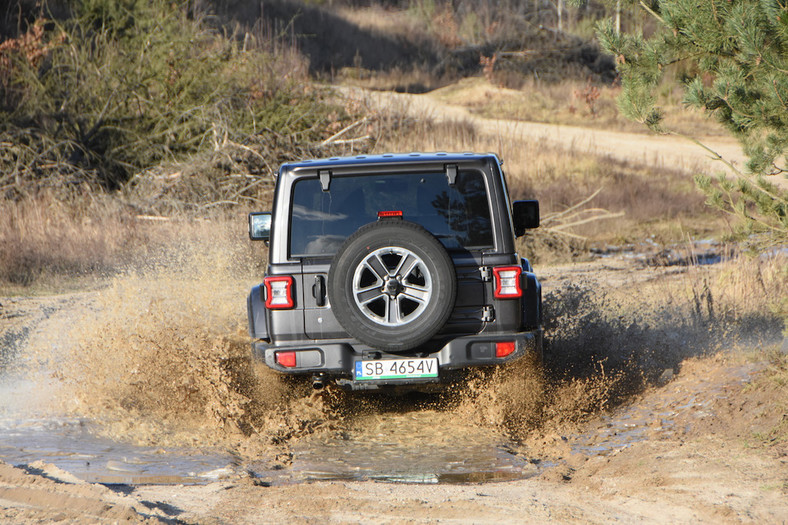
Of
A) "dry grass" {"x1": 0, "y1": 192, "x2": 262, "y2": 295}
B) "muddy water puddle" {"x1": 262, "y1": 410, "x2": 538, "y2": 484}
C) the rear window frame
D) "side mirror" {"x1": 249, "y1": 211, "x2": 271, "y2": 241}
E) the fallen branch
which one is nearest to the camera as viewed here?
"muddy water puddle" {"x1": 262, "y1": 410, "x2": 538, "y2": 484}

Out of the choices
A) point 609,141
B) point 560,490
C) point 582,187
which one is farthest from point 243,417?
point 609,141

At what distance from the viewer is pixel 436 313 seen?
4977 mm

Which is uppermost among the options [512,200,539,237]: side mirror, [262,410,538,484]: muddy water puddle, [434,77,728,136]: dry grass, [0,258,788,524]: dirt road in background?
[434,77,728,136]: dry grass

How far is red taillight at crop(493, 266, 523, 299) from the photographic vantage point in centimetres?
523

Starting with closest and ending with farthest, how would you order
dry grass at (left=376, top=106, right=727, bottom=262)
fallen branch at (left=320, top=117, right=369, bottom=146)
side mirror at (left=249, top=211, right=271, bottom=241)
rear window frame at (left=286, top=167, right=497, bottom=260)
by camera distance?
rear window frame at (left=286, top=167, right=497, bottom=260) < side mirror at (left=249, top=211, right=271, bottom=241) < dry grass at (left=376, top=106, right=727, bottom=262) < fallen branch at (left=320, top=117, right=369, bottom=146)

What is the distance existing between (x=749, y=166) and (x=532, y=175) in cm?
1327

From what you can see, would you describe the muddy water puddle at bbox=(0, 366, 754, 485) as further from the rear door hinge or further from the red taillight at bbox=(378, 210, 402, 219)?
the red taillight at bbox=(378, 210, 402, 219)

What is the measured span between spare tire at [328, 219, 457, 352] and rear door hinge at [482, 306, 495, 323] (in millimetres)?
351

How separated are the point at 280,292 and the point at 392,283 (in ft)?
2.41

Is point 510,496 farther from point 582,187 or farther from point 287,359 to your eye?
point 582,187

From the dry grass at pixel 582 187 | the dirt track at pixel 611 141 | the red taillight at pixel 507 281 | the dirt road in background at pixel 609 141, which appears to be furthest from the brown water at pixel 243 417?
the dirt track at pixel 611 141

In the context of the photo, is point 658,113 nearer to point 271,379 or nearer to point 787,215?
point 787,215

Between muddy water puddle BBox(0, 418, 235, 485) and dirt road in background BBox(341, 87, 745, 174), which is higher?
dirt road in background BBox(341, 87, 745, 174)

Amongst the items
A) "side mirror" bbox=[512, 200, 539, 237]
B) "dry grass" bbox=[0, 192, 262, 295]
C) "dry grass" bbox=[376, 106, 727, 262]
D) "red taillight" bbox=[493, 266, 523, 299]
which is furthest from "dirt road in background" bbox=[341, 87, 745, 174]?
"red taillight" bbox=[493, 266, 523, 299]
